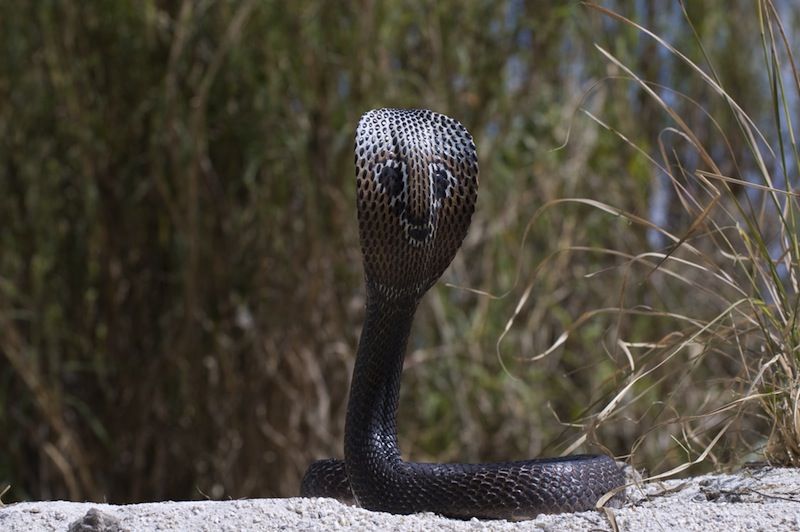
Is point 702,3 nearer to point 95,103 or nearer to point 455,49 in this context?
point 455,49

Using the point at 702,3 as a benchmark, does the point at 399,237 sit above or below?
below

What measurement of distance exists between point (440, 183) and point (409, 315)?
25 centimetres

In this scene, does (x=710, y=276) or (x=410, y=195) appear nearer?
(x=410, y=195)

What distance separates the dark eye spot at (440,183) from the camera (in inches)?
88.7

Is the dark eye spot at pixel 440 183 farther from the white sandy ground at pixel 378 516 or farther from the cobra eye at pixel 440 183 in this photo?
the white sandy ground at pixel 378 516

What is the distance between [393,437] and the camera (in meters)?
2.30

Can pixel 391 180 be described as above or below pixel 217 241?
above

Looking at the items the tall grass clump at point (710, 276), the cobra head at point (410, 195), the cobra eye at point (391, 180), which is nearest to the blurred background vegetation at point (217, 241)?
the tall grass clump at point (710, 276)

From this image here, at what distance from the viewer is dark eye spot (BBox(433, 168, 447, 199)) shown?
2254mm

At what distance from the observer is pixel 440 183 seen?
227 cm

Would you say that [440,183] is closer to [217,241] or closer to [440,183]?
[440,183]

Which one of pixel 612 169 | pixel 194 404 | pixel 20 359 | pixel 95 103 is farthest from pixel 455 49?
pixel 20 359

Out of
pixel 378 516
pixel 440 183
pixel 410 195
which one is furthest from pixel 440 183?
pixel 378 516

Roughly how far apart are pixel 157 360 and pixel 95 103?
3.04 ft
